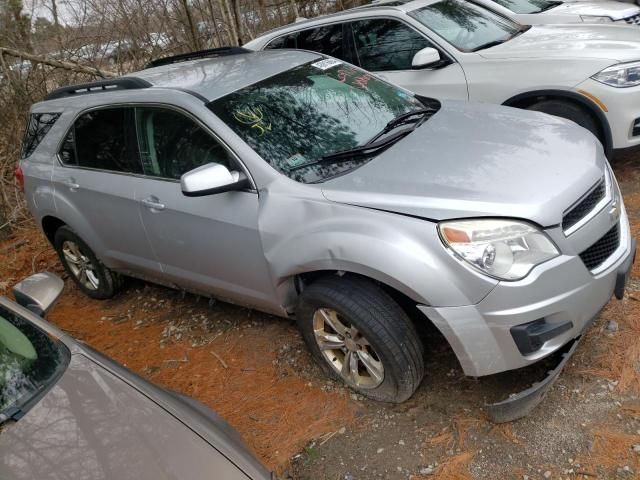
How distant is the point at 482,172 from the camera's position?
106 inches

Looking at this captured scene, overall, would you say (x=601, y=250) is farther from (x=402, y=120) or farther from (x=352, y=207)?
(x=402, y=120)

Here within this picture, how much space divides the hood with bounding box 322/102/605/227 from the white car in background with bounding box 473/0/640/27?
14.2 feet

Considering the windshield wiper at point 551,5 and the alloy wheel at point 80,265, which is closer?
the alloy wheel at point 80,265

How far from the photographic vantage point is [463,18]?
5.61 metres

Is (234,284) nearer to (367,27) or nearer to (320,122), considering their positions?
(320,122)

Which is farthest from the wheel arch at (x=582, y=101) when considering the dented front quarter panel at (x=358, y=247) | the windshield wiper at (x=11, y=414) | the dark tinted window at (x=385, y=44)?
the windshield wiper at (x=11, y=414)

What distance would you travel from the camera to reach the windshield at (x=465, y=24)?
17.5 ft

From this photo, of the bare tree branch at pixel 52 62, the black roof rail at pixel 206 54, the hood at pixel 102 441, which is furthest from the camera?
the bare tree branch at pixel 52 62

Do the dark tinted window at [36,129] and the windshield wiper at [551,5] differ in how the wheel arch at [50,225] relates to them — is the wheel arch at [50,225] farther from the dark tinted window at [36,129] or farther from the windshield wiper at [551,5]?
the windshield wiper at [551,5]

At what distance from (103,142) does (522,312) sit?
3013 mm

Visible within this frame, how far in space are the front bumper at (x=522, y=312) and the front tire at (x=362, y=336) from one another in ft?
0.87

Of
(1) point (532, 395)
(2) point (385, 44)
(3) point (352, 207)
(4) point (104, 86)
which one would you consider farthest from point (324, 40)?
(1) point (532, 395)

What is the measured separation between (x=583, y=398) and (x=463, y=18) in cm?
410

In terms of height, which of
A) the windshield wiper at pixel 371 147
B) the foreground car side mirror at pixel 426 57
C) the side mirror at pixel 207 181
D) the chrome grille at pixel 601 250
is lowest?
the chrome grille at pixel 601 250
